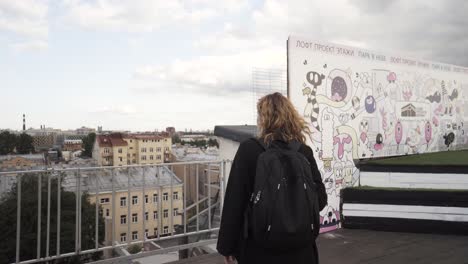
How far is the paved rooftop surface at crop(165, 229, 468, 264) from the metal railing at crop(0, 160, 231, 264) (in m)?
0.59

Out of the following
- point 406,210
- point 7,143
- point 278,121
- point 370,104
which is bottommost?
point 406,210

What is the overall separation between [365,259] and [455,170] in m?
2.29

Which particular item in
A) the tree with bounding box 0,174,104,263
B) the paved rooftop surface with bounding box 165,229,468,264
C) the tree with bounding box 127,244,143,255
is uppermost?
the tree with bounding box 0,174,104,263

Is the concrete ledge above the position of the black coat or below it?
below

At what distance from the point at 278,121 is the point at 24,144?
52.0 feet

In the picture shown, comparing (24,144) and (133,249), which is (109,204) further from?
(24,144)

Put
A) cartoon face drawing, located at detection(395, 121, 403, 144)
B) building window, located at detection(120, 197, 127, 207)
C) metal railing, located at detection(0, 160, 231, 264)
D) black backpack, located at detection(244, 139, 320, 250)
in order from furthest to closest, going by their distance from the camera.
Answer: cartoon face drawing, located at detection(395, 121, 403, 144) < building window, located at detection(120, 197, 127, 207) < metal railing, located at detection(0, 160, 231, 264) < black backpack, located at detection(244, 139, 320, 250)

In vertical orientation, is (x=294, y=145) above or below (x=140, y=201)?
above

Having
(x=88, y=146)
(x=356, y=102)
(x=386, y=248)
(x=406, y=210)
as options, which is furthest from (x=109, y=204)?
(x=88, y=146)

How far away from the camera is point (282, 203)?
1441mm

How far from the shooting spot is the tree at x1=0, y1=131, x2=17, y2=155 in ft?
38.7

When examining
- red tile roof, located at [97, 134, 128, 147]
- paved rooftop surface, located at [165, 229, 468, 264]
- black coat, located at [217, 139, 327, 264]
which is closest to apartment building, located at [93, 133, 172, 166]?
red tile roof, located at [97, 134, 128, 147]

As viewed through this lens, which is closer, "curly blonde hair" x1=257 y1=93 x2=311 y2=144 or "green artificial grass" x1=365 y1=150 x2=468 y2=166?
"curly blonde hair" x1=257 y1=93 x2=311 y2=144

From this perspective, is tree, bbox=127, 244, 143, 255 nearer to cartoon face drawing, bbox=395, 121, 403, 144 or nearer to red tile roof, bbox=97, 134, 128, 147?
cartoon face drawing, bbox=395, 121, 403, 144
